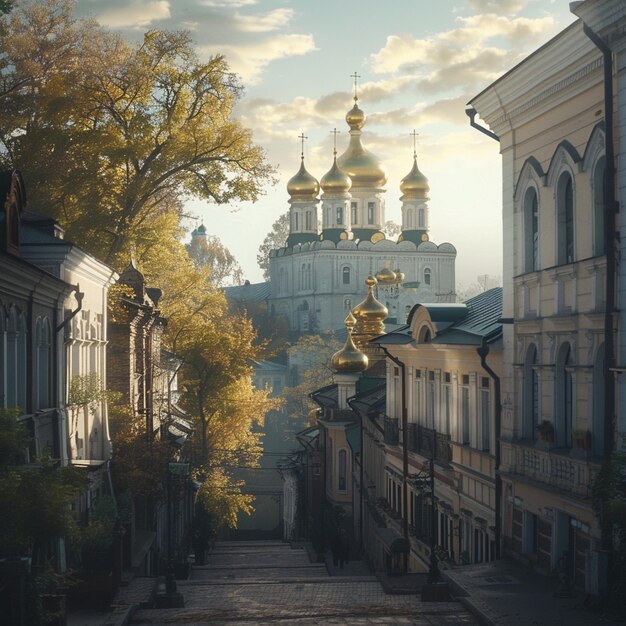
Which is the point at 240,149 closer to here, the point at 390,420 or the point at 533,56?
the point at 390,420

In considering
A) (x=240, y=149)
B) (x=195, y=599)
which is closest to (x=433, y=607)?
(x=195, y=599)

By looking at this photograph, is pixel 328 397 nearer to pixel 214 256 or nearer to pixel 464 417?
pixel 464 417

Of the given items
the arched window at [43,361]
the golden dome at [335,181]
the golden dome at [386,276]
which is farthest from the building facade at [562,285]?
the golden dome at [335,181]

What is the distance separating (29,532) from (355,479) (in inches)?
1250

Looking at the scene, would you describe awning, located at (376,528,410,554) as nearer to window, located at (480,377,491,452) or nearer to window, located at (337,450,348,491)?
window, located at (480,377,491,452)

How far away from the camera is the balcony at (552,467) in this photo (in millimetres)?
17906

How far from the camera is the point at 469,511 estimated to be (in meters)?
25.0

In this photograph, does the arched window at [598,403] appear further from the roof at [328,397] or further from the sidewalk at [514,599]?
the roof at [328,397]

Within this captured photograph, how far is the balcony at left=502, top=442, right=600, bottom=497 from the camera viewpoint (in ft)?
58.7

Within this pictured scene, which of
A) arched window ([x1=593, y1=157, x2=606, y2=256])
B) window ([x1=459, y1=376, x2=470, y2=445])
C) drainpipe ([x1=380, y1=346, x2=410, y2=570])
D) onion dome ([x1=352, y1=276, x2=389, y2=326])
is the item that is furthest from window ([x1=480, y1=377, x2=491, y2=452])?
onion dome ([x1=352, y1=276, x2=389, y2=326])

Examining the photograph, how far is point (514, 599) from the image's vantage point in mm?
18406

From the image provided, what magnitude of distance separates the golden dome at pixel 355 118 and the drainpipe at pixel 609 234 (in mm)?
111681

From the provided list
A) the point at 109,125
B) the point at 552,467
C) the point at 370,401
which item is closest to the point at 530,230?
the point at 552,467

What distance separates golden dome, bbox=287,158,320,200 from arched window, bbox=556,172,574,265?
111441mm
